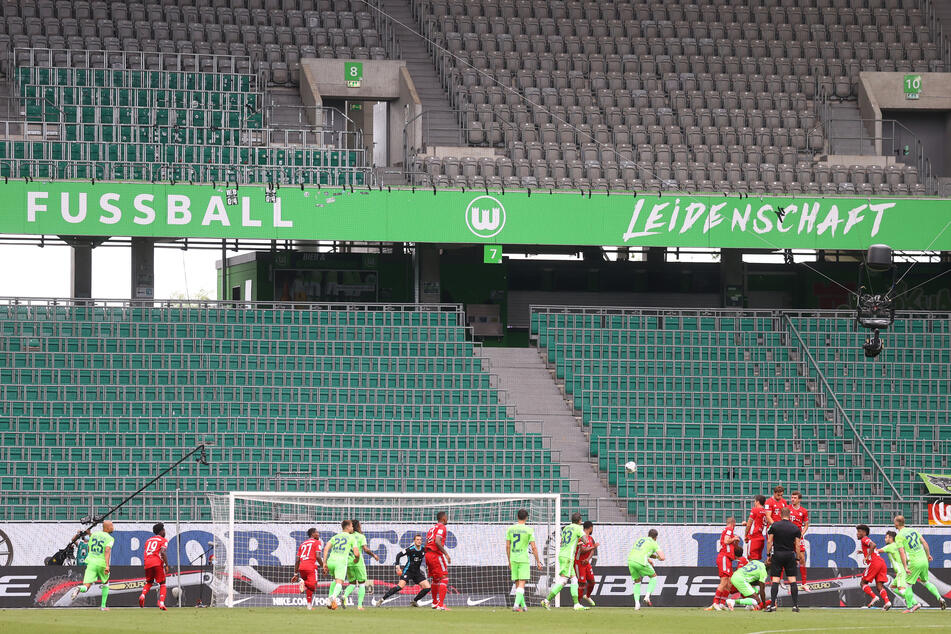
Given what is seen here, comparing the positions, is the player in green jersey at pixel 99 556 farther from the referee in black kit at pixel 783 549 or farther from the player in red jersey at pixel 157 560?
the referee in black kit at pixel 783 549

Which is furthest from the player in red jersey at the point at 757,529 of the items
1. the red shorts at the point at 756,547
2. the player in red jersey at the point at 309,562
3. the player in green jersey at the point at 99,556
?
the player in green jersey at the point at 99,556

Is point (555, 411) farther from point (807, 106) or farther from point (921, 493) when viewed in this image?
point (807, 106)

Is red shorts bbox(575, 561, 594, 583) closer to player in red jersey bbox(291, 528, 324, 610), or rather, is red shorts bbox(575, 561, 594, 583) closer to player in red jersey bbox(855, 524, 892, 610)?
player in red jersey bbox(291, 528, 324, 610)

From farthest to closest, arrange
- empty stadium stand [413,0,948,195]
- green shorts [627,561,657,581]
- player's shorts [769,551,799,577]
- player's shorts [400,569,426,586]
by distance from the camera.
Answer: empty stadium stand [413,0,948,195] < green shorts [627,561,657,581] < player's shorts [400,569,426,586] < player's shorts [769,551,799,577]

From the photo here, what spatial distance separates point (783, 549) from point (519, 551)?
4.04 metres

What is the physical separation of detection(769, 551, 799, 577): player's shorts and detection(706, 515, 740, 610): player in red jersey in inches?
39.7

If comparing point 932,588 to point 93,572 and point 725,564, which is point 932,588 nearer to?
point 725,564

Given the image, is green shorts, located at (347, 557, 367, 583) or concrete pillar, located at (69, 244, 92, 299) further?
concrete pillar, located at (69, 244, 92, 299)

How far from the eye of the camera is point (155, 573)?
→ 22875 millimetres

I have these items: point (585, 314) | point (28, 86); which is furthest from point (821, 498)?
point (28, 86)

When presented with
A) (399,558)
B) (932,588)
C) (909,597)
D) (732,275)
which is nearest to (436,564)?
(399,558)

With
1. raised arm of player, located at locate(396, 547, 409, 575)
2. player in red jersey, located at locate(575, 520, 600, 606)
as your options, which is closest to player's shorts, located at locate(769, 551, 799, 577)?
player in red jersey, located at locate(575, 520, 600, 606)

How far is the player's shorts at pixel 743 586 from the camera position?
22625 mm

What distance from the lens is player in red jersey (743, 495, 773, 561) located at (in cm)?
2327
